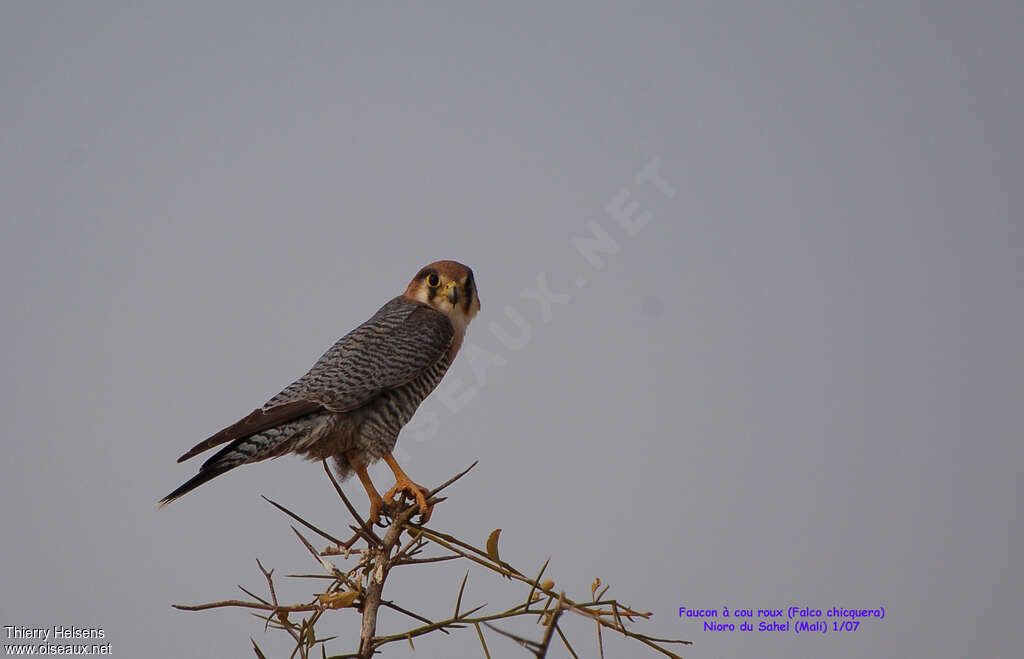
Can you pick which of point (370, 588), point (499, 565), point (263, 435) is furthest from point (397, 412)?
point (499, 565)

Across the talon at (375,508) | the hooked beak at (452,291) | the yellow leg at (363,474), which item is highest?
the hooked beak at (452,291)

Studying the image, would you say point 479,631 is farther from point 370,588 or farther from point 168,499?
point 168,499

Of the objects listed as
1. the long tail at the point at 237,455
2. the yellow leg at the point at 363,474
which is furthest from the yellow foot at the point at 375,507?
the long tail at the point at 237,455

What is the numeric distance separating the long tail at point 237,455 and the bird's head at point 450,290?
59.1 inches

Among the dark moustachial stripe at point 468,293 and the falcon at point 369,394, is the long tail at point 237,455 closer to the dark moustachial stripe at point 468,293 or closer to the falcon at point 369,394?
the falcon at point 369,394

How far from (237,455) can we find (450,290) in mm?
1974

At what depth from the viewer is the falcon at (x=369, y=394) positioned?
3.58m

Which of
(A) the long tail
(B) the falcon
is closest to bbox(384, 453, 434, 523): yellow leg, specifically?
(B) the falcon

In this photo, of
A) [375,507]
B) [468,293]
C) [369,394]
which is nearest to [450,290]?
[468,293]

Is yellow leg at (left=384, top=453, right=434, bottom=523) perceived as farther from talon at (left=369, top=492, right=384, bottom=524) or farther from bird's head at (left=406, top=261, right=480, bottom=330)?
bird's head at (left=406, top=261, right=480, bottom=330)

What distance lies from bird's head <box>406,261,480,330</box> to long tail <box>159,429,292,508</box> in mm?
1502

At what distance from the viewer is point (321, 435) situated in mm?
4020

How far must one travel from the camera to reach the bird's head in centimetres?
506

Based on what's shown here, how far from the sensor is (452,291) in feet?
16.6
